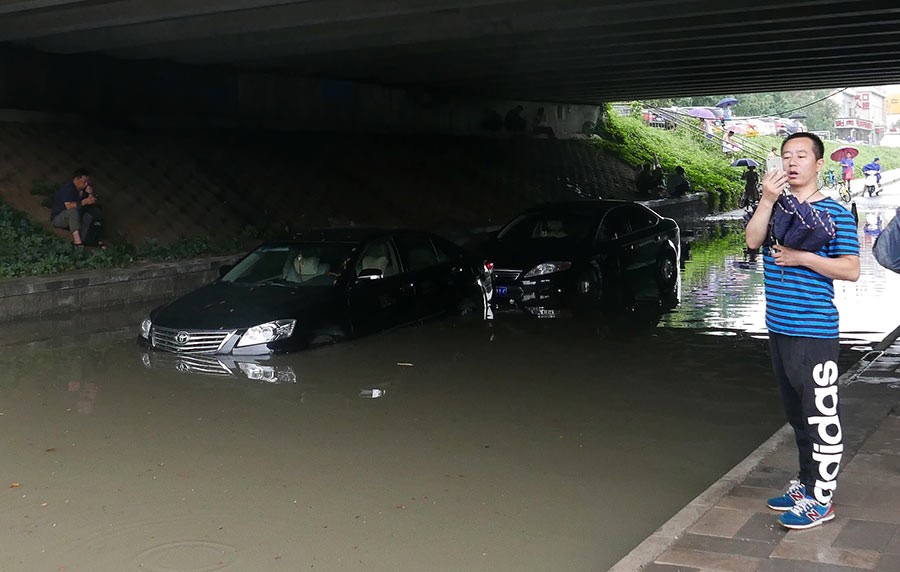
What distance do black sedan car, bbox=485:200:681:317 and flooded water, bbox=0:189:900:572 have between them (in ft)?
7.37

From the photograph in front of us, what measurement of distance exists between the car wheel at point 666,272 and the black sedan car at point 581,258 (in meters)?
0.02

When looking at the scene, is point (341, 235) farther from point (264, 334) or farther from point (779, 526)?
point (779, 526)

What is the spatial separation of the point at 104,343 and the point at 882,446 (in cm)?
814

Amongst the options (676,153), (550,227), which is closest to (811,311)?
(550,227)

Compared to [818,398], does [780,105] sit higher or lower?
higher

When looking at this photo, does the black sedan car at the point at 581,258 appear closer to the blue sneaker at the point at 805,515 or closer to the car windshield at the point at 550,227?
the car windshield at the point at 550,227

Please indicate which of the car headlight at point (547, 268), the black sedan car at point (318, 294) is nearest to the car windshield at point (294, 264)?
the black sedan car at point (318, 294)

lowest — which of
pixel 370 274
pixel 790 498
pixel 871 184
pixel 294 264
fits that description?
A: pixel 871 184

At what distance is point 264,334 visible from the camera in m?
9.45

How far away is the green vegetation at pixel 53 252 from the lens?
14.5m

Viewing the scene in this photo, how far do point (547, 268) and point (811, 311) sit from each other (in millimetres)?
9036

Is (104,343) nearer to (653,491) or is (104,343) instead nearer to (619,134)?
(653,491)

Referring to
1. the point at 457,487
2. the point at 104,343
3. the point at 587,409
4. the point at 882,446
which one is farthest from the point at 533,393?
the point at 104,343

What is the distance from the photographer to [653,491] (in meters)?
5.76
